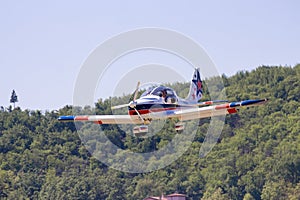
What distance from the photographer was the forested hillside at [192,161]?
149m

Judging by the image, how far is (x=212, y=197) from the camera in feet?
488

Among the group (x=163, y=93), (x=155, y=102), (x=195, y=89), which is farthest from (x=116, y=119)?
(x=195, y=89)

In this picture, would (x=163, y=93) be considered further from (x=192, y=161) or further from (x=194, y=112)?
(x=192, y=161)

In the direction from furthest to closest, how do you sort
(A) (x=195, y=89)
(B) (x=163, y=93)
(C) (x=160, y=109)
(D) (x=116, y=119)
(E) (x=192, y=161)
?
→ (E) (x=192, y=161) → (A) (x=195, y=89) → (D) (x=116, y=119) → (B) (x=163, y=93) → (C) (x=160, y=109)

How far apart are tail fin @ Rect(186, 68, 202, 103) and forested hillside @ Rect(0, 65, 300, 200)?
2559 inches

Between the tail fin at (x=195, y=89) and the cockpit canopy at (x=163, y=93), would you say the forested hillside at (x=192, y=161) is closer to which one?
the tail fin at (x=195, y=89)

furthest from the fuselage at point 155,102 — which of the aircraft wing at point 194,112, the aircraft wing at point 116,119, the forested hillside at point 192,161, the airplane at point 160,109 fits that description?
the forested hillside at point 192,161

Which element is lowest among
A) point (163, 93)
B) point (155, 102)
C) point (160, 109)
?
point (160, 109)

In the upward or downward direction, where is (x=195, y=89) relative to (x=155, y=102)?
upward

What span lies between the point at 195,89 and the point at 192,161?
84.8m

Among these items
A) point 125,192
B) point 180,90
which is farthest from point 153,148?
point 180,90

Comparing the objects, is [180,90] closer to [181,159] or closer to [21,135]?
[181,159]

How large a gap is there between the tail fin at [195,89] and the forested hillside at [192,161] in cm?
6499

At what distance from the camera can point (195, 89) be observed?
76.4 metres
